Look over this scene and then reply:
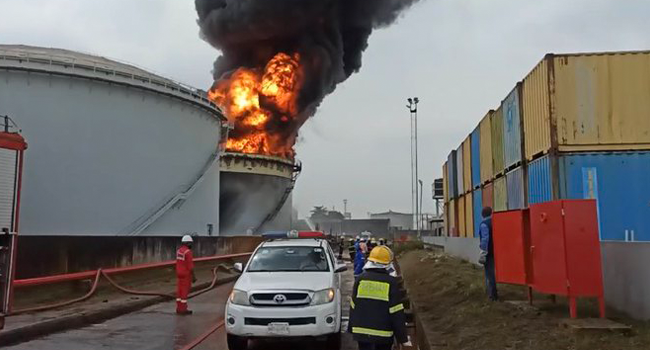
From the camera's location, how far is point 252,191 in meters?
50.5

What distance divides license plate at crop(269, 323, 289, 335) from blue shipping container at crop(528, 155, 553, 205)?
7.08 meters

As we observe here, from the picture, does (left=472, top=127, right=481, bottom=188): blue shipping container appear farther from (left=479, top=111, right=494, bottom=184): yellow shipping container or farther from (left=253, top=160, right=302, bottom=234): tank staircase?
(left=253, top=160, right=302, bottom=234): tank staircase

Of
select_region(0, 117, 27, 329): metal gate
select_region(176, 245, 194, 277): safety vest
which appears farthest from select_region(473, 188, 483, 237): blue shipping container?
select_region(0, 117, 27, 329): metal gate

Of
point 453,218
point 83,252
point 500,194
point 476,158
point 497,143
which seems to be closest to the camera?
point 83,252

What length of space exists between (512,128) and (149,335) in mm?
10880

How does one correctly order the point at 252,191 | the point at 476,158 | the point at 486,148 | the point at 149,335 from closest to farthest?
the point at 149,335
the point at 486,148
the point at 476,158
the point at 252,191

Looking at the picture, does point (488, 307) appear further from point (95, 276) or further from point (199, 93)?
point (199, 93)

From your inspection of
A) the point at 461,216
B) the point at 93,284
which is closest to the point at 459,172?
the point at 461,216

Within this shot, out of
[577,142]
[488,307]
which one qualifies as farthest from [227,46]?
[488,307]

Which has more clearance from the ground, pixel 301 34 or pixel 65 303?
pixel 301 34

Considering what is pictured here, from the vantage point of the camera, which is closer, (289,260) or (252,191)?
(289,260)

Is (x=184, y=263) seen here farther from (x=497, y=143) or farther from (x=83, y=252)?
(x=497, y=143)

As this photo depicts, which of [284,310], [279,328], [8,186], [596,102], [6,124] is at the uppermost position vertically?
[596,102]

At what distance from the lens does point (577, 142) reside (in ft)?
40.5
